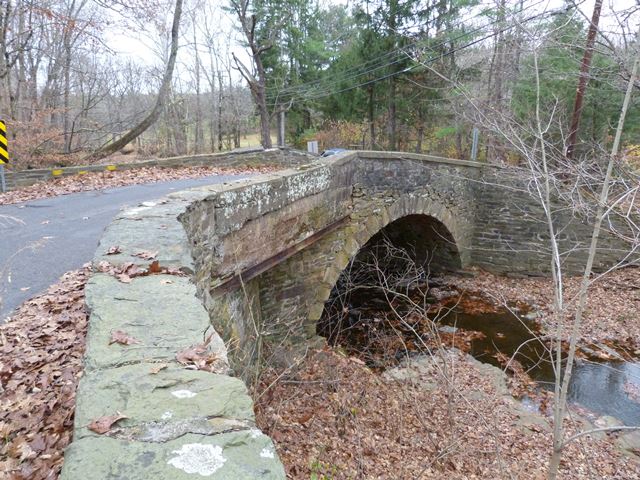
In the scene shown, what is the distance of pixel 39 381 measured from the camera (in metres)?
2.09

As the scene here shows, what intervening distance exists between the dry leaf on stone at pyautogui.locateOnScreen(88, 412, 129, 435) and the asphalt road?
1674mm

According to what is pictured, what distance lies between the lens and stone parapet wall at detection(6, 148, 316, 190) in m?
9.13

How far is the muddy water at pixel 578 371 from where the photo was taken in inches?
271

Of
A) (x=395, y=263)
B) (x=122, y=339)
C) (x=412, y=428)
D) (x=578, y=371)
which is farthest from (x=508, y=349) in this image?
(x=122, y=339)

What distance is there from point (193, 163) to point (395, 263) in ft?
21.0

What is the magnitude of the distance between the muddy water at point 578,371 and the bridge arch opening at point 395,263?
1.87 m

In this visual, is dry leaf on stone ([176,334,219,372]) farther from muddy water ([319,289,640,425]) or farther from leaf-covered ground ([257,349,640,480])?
muddy water ([319,289,640,425])

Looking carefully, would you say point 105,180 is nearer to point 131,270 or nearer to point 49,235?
point 49,235

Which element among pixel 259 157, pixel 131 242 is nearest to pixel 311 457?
pixel 131 242

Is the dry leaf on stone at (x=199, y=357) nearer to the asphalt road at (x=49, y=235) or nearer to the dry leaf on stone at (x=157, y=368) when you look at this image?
the dry leaf on stone at (x=157, y=368)

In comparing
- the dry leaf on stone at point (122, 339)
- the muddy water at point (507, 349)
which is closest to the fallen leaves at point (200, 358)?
the dry leaf on stone at point (122, 339)

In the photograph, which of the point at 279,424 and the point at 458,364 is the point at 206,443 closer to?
the point at 279,424

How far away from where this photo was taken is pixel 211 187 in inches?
179

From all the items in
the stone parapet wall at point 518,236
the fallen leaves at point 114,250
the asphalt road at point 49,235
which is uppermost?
the fallen leaves at point 114,250
